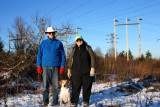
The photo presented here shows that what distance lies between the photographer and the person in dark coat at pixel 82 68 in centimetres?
488

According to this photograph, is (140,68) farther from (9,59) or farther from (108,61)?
(9,59)

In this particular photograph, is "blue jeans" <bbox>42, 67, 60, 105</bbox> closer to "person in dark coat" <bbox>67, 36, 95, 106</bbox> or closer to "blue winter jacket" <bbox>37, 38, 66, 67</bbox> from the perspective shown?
"blue winter jacket" <bbox>37, 38, 66, 67</bbox>

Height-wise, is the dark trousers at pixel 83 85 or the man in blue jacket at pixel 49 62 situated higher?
the man in blue jacket at pixel 49 62

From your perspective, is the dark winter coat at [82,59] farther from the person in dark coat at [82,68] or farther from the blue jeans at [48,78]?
the blue jeans at [48,78]

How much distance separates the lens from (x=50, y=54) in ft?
15.7

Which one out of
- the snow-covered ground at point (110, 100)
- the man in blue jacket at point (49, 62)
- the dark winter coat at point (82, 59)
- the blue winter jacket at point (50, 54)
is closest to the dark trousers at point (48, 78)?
the man in blue jacket at point (49, 62)

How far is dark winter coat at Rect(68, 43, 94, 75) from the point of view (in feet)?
16.0

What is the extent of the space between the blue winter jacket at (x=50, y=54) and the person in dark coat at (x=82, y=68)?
0.41 meters

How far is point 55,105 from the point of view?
196 inches

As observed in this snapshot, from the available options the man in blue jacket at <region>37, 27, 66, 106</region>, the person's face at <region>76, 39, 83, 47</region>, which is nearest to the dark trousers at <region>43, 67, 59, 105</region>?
the man in blue jacket at <region>37, 27, 66, 106</region>

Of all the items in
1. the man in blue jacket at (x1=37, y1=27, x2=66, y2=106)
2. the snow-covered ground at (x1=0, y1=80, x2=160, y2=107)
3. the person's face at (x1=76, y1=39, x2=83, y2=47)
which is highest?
the person's face at (x1=76, y1=39, x2=83, y2=47)

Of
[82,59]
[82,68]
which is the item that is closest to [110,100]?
→ [82,68]

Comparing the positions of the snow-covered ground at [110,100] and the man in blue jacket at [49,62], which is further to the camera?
the snow-covered ground at [110,100]

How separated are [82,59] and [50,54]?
0.92m
